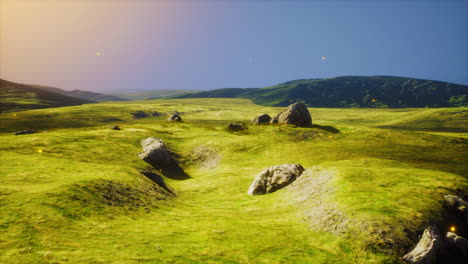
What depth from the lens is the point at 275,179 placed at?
116 feet

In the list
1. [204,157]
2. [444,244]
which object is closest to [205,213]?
[444,244]

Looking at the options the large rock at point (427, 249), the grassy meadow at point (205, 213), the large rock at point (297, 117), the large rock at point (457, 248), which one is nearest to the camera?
the grassy meadow at point (205, 213)

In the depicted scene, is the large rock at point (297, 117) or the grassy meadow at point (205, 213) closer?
the grassy meadow at point (205, 213)

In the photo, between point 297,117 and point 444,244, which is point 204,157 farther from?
point 444,244

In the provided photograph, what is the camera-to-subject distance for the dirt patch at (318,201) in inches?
859

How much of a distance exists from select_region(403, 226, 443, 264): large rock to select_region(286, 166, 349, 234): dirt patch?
4576 mm

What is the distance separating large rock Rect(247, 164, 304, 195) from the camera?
34.8 meters

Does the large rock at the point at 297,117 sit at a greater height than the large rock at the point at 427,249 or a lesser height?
greater

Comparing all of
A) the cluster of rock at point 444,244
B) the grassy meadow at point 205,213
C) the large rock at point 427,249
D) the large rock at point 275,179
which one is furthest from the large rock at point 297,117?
the large rock at point 427,249

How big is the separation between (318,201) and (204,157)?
120ft

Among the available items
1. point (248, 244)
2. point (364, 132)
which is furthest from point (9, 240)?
point (364, 132)

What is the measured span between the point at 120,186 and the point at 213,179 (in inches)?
731

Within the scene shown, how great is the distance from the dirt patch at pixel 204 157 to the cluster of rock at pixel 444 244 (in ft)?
131

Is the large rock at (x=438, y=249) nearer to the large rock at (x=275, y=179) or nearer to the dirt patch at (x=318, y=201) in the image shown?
the dirt patch at (x=318, y=201)
